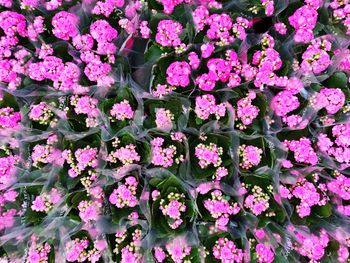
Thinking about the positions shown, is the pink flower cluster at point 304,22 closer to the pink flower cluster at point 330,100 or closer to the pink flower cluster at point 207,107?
the pink flower cluster at point 330,100

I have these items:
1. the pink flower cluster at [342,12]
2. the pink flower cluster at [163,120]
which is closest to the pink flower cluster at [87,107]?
the pink flower cluster at [163,120]

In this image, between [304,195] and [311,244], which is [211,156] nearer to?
[304,195]

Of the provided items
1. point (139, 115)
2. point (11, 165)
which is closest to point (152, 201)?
point (139, 115)

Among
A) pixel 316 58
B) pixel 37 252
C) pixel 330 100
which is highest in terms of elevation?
pixel 316 58

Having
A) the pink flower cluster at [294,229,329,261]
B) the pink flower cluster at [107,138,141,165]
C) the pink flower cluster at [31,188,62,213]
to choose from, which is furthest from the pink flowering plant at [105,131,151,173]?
the pink flower cluster at [294,229,329,261]

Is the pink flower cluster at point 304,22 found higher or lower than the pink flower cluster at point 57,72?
higher

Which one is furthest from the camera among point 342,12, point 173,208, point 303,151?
point 342,12

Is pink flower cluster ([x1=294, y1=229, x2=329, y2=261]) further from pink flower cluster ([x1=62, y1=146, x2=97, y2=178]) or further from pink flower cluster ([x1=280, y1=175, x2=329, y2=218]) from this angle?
pink flower cluster ([x1=62, y1=146, x2=97, y2=178])

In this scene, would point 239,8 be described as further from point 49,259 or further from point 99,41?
point 49,259

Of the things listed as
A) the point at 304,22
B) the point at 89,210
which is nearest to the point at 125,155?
the point at 89,210
